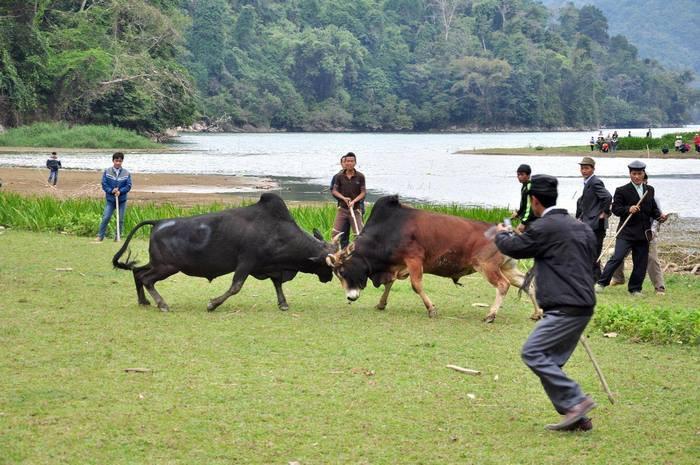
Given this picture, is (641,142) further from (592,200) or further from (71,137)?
(592,200)

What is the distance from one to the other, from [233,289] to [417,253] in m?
2.24

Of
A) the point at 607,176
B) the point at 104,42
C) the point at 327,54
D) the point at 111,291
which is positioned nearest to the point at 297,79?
the point at 327,54

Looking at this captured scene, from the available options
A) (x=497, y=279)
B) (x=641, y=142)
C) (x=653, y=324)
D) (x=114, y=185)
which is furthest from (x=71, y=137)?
(x=653, y=324)

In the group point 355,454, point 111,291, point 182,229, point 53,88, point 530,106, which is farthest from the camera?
point 530,106

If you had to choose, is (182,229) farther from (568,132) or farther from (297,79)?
(568,132)

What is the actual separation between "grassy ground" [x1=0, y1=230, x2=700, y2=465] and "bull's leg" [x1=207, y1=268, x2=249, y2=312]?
0.14 meters

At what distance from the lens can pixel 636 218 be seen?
1445 cm

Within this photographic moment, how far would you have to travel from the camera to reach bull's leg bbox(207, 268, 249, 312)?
12508 millimetres

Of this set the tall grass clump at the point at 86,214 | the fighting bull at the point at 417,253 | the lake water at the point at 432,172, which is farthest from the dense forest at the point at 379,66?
the fighting bull at the point at 417,253

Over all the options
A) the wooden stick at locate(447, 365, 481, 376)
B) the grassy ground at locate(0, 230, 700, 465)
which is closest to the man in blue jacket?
the grassy ground at locate(0, 230, 700, 465)

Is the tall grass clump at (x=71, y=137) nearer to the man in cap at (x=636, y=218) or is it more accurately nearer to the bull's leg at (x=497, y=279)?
the man in cap at (x=636, y=218)

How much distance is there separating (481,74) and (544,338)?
158m

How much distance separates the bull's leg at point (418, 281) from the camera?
41.2 ft

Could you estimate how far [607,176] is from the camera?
5219cm
